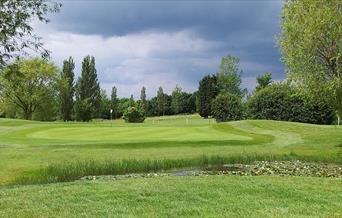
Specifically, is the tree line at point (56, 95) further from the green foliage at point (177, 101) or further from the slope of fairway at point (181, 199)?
the slope of fairway at point (181, 199)

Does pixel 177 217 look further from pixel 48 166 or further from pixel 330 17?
pixel 330 17

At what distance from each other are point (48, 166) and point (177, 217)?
13.8m

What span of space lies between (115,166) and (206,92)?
9010cm

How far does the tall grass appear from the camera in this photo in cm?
2144

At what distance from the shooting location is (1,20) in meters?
11.6

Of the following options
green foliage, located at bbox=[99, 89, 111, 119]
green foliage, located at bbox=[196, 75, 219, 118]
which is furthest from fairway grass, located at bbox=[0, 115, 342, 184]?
green foliage, located at bbox=[99, 89, 111, 119]

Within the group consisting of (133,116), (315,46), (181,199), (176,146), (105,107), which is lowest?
(181,199)

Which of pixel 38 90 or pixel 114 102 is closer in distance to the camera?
pixel 38 90

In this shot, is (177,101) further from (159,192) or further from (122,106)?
(159,192)

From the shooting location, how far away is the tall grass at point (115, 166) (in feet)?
70.3

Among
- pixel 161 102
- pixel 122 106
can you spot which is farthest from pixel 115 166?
pixel 122 106

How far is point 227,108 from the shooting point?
76.1 meters

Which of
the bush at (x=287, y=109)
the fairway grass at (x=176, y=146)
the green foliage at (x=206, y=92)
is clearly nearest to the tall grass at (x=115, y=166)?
the fairway grass at (x=176, y=146)

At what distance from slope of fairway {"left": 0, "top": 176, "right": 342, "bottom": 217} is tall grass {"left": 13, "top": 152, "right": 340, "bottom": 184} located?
5843 millimetres
